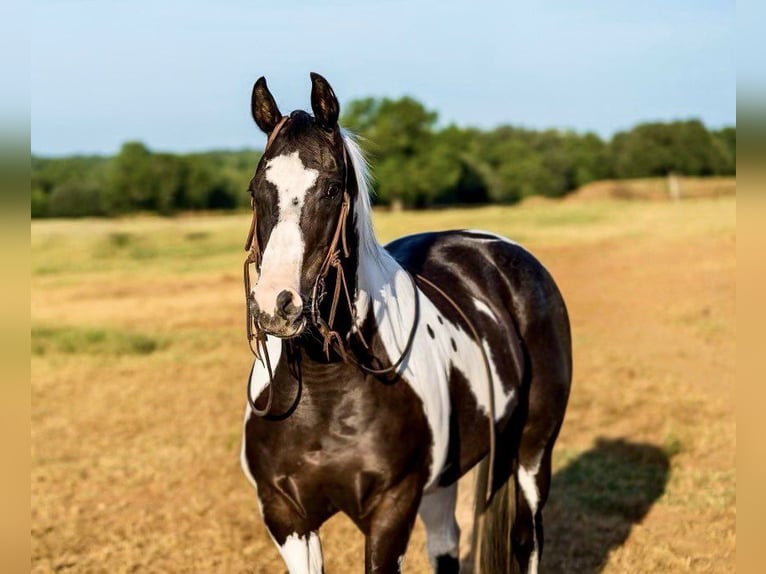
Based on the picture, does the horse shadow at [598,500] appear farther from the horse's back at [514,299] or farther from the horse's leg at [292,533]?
the horse's leg at [292,533]

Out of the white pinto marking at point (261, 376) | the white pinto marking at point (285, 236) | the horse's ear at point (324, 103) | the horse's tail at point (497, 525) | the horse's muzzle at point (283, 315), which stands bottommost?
the horse's tail at point (497, 525)

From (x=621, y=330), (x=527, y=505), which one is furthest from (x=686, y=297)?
(x=527, y=505)

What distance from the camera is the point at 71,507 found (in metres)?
6.01

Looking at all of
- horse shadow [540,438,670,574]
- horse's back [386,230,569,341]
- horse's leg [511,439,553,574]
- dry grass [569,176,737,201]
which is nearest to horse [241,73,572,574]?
horse's back [386,230,569,341]

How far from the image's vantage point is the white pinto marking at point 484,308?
3.79m

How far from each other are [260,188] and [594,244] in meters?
21.4

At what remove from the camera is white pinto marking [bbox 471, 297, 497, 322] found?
3.79m

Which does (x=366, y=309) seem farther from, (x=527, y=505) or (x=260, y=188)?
(x=527, y=505)

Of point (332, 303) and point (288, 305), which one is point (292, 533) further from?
point (288, 305)

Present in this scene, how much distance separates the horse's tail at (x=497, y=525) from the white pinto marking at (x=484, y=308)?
2.38 ft

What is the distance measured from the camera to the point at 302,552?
2930 mm

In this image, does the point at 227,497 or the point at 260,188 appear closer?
the point at 260,188

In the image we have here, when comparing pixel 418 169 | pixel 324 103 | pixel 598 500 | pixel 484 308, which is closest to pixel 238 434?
pixel 598 500

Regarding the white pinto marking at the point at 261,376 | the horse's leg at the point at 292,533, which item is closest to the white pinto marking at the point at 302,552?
the horse's leg at the point at 292,533
